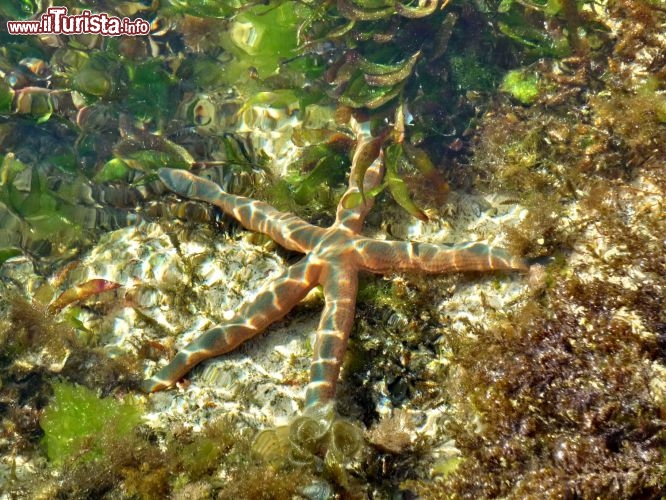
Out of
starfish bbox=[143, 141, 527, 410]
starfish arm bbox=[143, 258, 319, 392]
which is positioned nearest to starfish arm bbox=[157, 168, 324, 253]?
starfish bbox=[143, 141, 527, 410]

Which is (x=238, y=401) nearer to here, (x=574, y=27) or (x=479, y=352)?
(x=479, y=352)

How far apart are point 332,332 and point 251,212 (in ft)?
5.23

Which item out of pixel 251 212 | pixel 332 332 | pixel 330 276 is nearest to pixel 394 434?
pixel 332 332

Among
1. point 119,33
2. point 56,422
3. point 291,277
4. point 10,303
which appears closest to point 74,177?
point 10,303

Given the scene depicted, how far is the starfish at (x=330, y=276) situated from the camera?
147 inches

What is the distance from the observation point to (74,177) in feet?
19.1

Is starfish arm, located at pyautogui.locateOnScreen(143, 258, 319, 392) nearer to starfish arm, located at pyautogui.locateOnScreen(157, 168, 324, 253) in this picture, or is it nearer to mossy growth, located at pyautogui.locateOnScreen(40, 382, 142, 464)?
mossy growth, located at pyautogui.locateOnScreen(40, 382, 142, 464)

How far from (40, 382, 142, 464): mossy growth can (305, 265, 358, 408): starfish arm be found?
1.52 metres

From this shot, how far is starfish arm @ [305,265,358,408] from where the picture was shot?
3.59 meters

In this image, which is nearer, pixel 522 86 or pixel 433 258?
pixel 433 258

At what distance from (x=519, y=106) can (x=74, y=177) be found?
197 inches

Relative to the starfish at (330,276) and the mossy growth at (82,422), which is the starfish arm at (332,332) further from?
the mossy growth at (82,422)

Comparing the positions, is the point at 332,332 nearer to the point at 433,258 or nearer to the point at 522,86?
the point at 433,258

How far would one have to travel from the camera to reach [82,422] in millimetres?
3967
